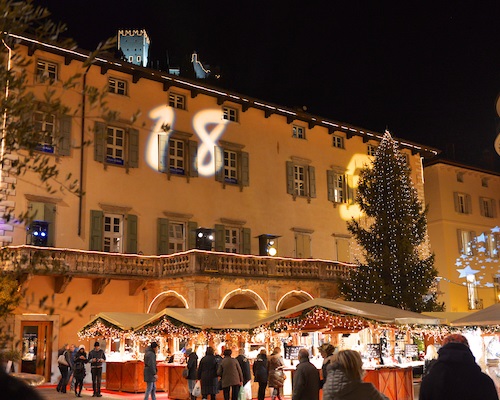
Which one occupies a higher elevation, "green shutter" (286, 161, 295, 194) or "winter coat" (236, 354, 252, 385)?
"green shutter" (286, 161, 295, 194)

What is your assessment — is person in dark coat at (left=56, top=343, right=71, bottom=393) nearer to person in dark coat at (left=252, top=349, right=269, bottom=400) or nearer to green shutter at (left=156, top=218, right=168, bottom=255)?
person in dark coat at (left=252, top=349, right=269, bottom=400)

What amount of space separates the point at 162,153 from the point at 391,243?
1081 centimetres

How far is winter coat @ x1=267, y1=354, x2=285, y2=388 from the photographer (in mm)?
16906

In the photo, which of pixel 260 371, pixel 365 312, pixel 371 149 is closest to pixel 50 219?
pixel 260 371

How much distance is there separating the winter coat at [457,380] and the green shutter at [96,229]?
21802 millimetres

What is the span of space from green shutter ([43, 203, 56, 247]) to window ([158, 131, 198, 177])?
16.8ft

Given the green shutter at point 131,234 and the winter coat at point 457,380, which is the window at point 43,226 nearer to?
the green shutter at point 131,234

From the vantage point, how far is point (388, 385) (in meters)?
16.6

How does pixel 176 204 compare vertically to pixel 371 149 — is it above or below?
below

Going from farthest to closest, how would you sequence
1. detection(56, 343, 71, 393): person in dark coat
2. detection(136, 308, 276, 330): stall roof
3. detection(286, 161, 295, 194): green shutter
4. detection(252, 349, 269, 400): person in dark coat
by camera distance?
detection(286, 161, 295, 194): green shutter
detection(56, 343, 71, 393): person in dark coat
detection(136, 308, 276, 330): stall roof
detection(252, 349, 269, 400): person in dark coat

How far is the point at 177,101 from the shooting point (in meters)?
29.9

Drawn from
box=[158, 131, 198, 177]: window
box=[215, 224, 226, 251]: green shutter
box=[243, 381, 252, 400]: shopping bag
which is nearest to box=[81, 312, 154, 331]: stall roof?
box=[243, 381, 252, 400]: shopping bag

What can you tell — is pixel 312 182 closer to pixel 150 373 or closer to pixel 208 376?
pixel 150 373

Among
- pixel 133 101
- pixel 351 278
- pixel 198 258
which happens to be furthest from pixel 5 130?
pixel 351 278
